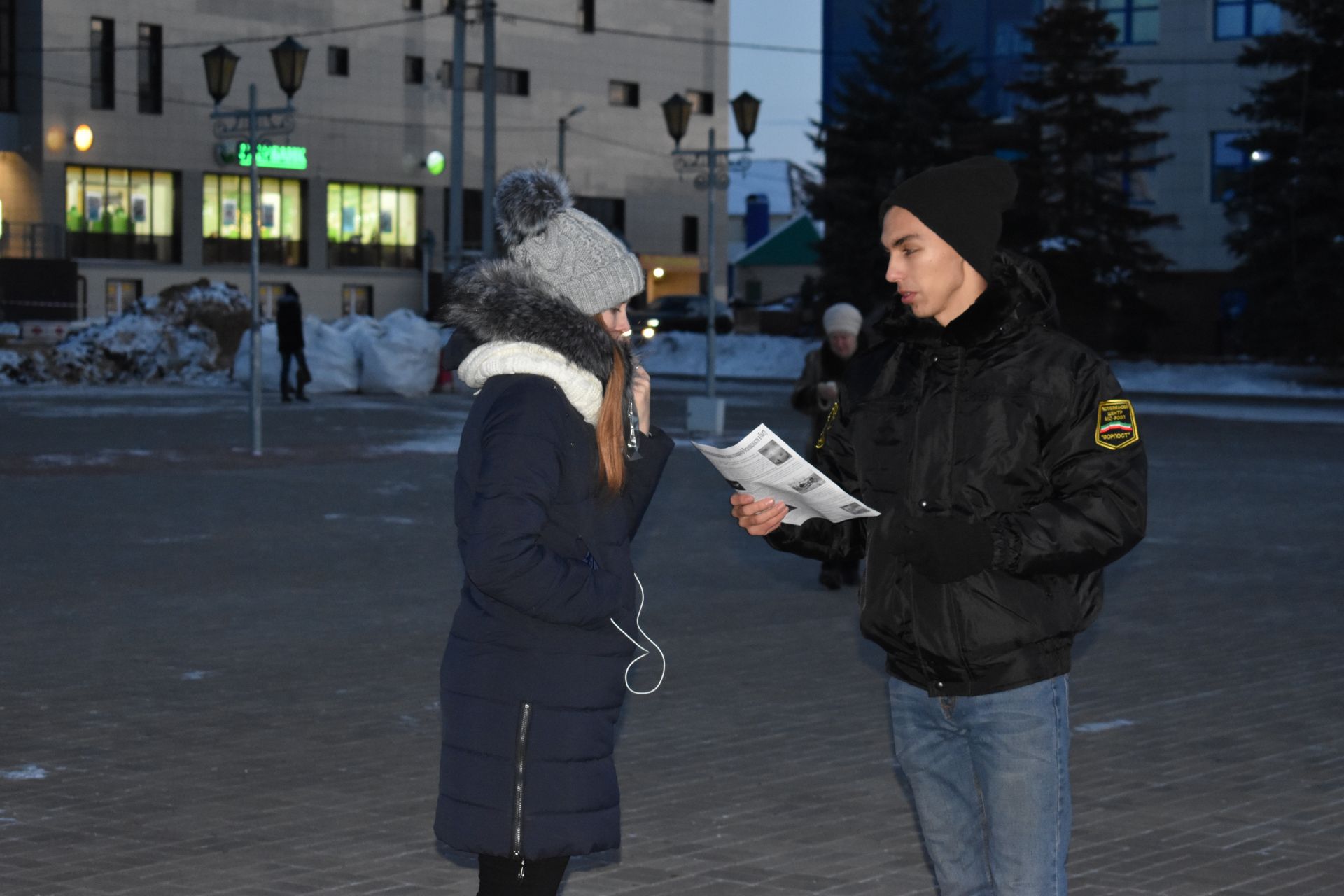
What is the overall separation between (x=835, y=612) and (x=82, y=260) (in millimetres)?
49573

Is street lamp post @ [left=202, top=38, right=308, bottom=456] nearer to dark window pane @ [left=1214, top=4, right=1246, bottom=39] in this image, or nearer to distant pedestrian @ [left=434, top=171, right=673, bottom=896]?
distant pedestrian @ [left=434, top=171, right=673, bottom=896]

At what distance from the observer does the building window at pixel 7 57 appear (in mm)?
54156

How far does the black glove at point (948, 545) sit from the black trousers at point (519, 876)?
3.06 feet

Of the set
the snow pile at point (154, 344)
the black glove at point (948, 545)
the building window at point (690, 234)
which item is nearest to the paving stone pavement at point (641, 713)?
the black glove at point (948, 545)

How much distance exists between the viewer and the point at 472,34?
6594 centimetres

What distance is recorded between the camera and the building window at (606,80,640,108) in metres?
68.1

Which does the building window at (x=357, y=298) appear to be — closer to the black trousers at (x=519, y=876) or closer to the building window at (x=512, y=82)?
the building window at (x=512, y=82)

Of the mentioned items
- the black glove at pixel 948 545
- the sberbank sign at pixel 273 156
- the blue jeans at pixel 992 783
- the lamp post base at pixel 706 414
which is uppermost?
the sberbank sign at pixel 273 156

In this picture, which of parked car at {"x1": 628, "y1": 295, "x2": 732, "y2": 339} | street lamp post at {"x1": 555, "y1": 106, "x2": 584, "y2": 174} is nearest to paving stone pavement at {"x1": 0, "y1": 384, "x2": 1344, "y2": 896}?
street lamp post at {"x1": 555, "y1": 106, "x2": 584, "y2": 174}

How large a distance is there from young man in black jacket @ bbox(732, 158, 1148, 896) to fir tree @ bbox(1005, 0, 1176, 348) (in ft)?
126

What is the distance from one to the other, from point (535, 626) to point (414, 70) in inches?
2398

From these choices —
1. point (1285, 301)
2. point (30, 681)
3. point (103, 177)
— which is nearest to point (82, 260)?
point (103, 177)


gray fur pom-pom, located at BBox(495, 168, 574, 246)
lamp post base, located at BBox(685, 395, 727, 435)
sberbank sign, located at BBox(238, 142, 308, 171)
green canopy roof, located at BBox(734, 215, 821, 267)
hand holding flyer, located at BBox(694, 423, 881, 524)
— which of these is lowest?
lamp post base, located at BBox(685, 395, 727, 435)

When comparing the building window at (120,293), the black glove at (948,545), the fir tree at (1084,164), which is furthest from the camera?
the building window at (120,293)
